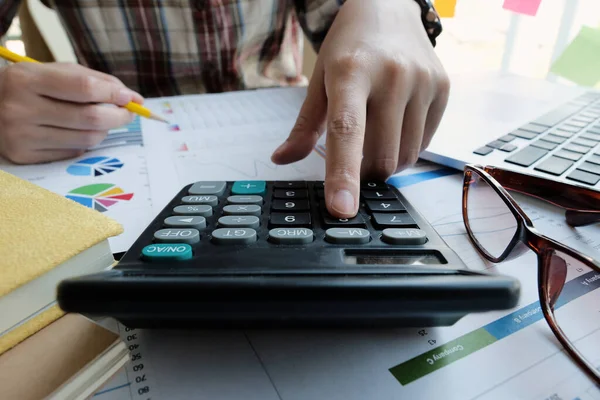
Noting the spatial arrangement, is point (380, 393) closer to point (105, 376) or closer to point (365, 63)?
point (105, 376)

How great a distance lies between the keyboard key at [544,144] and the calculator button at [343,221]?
24 centimetres

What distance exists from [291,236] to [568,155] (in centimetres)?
29

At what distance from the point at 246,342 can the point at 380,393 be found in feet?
0.20

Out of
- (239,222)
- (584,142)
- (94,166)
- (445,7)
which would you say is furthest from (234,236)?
(445,7)

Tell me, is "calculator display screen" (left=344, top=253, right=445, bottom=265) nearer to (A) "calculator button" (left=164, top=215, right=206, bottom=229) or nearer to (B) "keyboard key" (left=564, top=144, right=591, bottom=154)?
(A) "calculator button" (left=164, top=215, right=206, bottom=229)

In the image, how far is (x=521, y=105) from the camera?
494 mm

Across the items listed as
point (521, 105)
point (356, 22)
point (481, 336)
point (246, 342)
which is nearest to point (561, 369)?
point (481, 336)

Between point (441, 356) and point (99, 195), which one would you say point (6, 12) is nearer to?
point (99, 195)

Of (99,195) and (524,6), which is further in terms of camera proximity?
(524,6)

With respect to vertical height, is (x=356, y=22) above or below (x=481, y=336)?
above

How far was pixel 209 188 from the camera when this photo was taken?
0.85ft

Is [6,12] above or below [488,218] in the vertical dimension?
above

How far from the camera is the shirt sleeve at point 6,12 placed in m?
0.53

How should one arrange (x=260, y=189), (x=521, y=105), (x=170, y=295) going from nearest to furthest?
(x=170, y=295) < (x=260, y=189) < (x=521, y=105)
